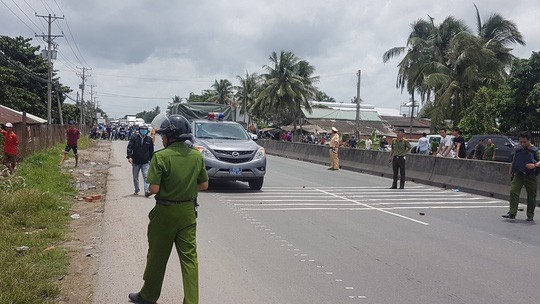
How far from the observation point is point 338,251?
7.98m

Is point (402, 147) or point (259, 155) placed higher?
point (402, 147)

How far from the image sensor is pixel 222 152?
47.6 ft

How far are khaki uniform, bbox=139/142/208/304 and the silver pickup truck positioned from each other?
926 centimetres

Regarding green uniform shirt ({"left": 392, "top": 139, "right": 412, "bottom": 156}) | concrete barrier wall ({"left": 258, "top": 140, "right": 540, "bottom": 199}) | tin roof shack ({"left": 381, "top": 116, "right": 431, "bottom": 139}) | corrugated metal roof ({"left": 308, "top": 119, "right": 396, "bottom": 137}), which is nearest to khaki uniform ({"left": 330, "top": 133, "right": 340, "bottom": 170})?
concrete barrier wall ({"left": 258, "top": 140, "right": 540, "bottom": 199})

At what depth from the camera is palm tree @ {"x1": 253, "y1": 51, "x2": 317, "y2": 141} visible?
57.2 meters

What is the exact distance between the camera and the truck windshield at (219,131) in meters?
15.8

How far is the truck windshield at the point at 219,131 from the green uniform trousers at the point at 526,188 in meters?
7.17

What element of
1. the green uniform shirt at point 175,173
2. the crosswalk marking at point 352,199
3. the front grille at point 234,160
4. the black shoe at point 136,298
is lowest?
the black shoe at point 136,298

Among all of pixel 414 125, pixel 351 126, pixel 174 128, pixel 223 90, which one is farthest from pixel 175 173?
pixel 223 90

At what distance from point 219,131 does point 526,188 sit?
8.03 metres

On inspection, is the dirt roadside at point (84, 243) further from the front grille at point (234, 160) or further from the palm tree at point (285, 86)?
the palm tree at point (285, 86)

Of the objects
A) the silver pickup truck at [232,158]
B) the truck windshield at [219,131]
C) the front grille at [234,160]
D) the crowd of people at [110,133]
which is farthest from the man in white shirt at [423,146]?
the crowd of people at [110,133]

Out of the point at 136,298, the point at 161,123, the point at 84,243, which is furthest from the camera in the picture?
the point at 84,243

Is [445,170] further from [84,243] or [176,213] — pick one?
[176,213]
